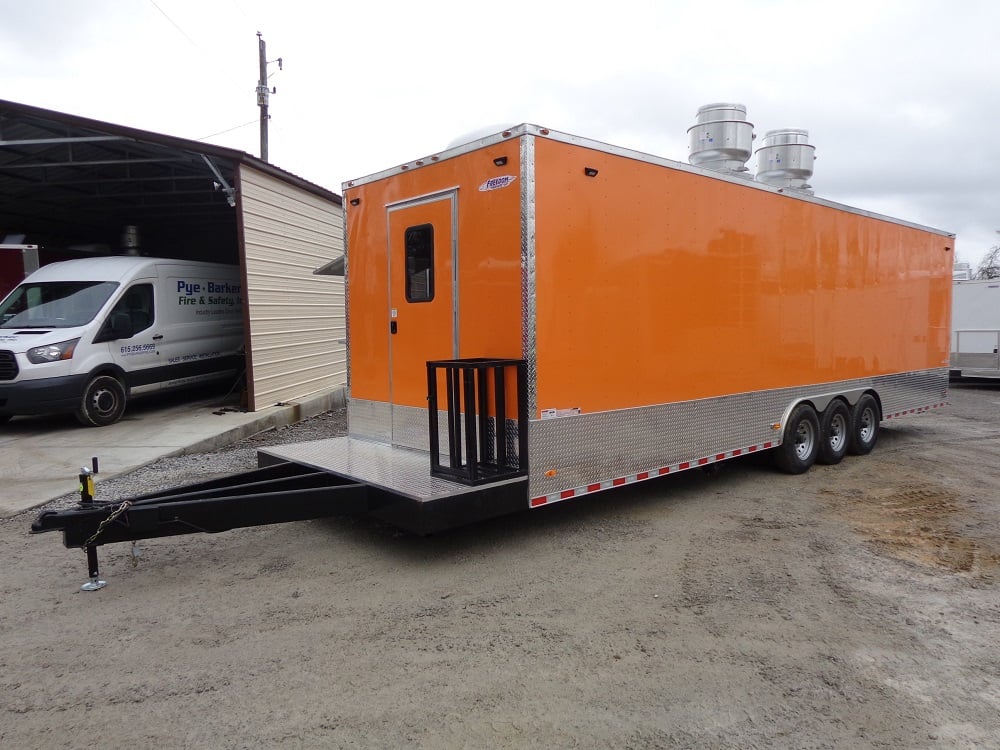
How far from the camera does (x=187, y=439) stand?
350 inches

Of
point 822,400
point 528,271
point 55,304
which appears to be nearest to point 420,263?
point 528,271

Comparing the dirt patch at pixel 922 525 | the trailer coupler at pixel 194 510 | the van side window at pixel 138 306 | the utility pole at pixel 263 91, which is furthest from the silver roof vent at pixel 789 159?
the utility pole at pixel 263 91

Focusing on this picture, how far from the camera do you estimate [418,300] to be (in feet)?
19.5

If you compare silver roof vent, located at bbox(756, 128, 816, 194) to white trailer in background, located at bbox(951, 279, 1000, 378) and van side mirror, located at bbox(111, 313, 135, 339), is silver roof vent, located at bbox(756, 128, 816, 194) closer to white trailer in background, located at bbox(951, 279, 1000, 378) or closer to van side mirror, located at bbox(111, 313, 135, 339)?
van side mirror, located at bbox(111, 313, 135, 339)

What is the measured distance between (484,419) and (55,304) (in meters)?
8.29

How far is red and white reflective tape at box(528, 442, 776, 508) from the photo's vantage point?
507 cm

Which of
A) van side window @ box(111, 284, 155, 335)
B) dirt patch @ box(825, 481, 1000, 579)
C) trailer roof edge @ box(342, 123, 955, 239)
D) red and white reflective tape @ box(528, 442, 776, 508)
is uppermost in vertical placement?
trailer roof edge @ box(342, 123, 955, 239)

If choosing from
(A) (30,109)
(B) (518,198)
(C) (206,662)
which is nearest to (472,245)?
(B) (518,198)

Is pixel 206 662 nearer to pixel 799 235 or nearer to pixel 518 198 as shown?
pixel 518 198

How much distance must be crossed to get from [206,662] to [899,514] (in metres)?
5.76

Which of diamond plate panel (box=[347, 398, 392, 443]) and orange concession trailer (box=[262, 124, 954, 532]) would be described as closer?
orange concession trailer (box=[262, 124, 954, 532])

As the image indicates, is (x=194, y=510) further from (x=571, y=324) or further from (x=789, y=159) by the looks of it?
(x=789, y=159)

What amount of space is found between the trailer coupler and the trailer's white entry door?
1.12 meters

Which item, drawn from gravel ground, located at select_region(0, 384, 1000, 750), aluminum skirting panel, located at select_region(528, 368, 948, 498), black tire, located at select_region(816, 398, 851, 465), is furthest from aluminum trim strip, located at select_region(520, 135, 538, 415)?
black tire, located at select_region(816, 398, 851, 465)
